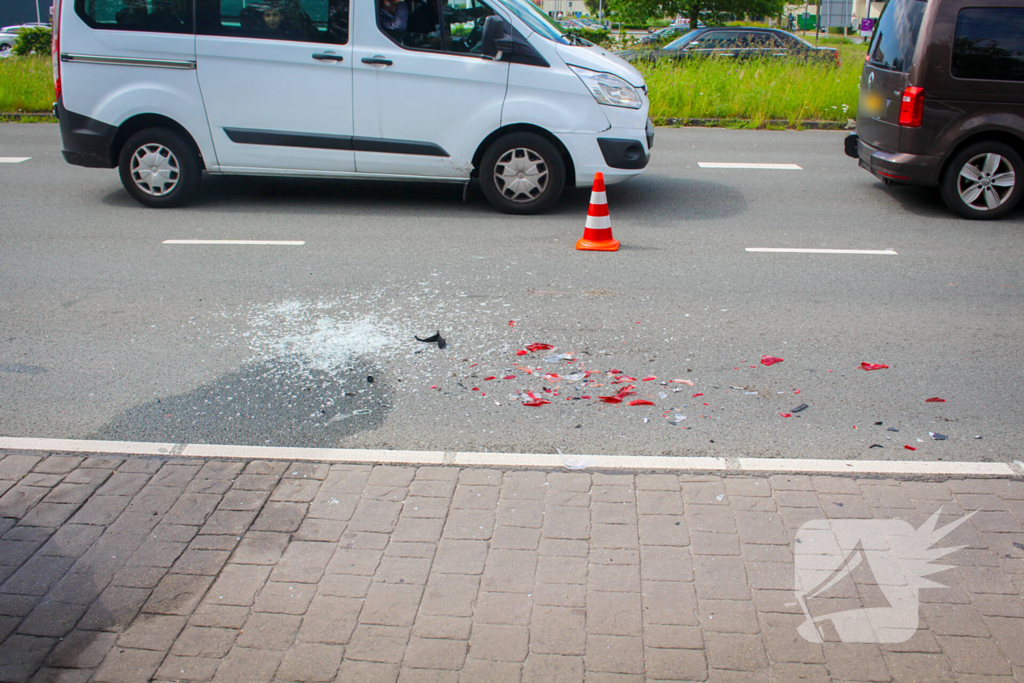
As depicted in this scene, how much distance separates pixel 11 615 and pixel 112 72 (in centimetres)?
689

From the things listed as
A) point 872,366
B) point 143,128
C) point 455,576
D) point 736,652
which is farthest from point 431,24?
point 736,652

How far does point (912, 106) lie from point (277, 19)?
629cm

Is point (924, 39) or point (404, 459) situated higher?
point (924, 39)

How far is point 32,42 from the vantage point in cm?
2017

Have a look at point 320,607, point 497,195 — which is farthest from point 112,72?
point 320,607

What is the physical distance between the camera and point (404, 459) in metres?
4.16

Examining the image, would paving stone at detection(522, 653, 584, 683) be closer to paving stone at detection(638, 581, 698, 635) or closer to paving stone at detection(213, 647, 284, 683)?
paving stone at detection(638, 581, 698, 635)

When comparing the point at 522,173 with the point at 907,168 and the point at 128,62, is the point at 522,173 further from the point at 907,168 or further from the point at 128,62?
the point at 128,62

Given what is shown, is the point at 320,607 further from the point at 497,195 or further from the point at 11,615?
the point at 497,195

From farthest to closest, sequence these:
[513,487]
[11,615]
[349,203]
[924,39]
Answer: [349,203]
[924,39]
[513,487]
[11,615]

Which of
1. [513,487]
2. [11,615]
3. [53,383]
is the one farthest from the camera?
[53,383]

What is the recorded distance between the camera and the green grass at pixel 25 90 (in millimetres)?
14875

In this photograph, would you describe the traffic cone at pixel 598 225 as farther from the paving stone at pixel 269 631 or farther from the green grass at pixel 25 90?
the green grass at pixel 25 90

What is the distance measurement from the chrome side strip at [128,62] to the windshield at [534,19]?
320 centimetres
